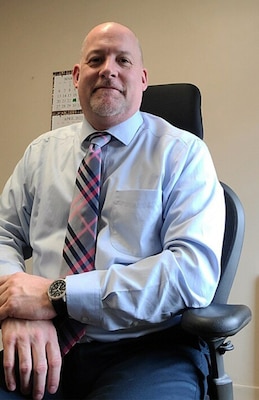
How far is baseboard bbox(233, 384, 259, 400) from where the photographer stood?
6.49 ft

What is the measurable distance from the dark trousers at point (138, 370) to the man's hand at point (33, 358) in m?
0.05

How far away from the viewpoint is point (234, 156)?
6.75 feet

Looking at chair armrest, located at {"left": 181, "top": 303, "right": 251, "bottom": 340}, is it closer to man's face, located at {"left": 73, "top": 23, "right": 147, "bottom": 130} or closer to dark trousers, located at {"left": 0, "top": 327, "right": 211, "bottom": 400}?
dark trousers, located at {"left": 0, "top": 327, "right": 211, "bottom": 400}

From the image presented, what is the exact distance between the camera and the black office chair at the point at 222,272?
0.85m

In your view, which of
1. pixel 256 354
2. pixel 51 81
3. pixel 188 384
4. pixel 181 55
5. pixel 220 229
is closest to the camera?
pixel 188 384

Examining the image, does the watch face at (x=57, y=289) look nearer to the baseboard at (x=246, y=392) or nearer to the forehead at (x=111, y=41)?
the forehead at (x=111, y=41)

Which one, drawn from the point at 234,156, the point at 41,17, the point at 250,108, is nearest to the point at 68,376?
the point at 234,156

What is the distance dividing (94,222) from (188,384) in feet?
1.43

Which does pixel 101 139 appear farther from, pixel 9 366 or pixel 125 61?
pixel 9 366

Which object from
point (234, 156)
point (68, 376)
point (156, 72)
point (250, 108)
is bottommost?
point (68, 376)

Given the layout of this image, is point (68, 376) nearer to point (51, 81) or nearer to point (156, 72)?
point (156, 72)

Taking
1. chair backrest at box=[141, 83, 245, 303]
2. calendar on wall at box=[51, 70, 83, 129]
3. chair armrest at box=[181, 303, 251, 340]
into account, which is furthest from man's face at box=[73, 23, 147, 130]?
calendar on wall at box=[51, 70, 83, 129]

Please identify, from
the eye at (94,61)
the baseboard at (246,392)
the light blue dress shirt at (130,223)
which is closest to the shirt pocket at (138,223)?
the light blue dress shirt at (130,223)

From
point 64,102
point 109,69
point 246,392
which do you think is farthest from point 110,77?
point 246,392
